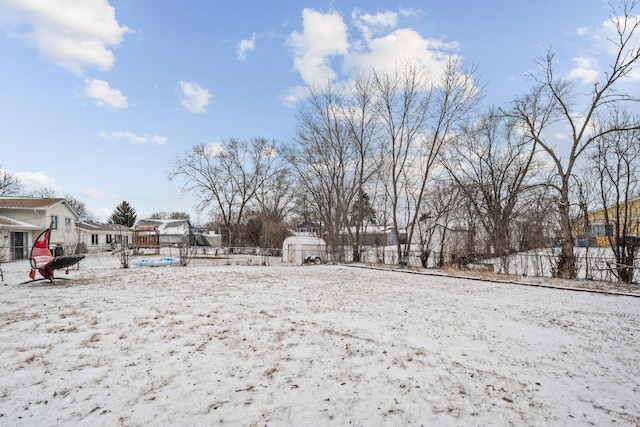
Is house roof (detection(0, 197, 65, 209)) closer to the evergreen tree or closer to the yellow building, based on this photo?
the yellow building

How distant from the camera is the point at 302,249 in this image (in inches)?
840

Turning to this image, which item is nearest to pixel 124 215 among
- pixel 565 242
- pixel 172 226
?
pixel 172 226

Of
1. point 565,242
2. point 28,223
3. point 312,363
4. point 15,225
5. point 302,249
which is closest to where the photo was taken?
point 312,363

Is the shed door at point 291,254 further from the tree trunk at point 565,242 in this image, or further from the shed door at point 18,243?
the shed door at point 18,243

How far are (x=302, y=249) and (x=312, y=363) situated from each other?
1758 cm

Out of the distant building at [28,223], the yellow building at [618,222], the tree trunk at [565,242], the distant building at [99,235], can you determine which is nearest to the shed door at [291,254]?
the distant building at [28,223]

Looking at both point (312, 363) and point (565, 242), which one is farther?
point (565, 242)

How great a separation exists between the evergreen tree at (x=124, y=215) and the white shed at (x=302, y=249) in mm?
44852

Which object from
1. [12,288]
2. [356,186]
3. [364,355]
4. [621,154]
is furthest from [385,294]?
[356,186]

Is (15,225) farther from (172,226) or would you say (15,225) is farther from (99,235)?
(172,226)

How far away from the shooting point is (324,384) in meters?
3.29

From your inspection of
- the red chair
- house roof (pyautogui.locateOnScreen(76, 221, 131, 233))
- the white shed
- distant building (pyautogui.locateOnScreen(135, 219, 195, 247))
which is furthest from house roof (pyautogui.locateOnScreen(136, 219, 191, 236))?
the red chair

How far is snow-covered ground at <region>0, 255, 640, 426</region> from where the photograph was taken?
9.14ft

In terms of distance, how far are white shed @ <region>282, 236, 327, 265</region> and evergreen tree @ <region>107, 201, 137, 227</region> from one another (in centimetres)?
4485
